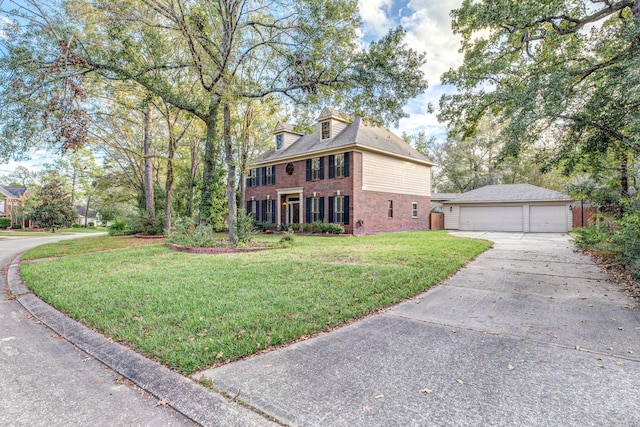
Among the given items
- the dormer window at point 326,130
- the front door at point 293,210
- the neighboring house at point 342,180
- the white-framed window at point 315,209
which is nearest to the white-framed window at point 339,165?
the neighboring house at point 342,180

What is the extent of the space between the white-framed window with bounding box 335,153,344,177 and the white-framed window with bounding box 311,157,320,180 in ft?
4.63

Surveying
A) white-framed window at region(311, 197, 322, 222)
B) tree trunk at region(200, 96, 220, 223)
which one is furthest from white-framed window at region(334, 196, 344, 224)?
tree trunk at region(200, 96, 220, 223)

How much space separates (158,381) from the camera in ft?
8.67

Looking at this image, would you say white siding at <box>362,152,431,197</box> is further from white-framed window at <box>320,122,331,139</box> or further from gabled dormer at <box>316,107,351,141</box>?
white-framed window at <box>320,122,331,139</box>

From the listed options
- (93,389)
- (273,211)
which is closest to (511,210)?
(273,211)

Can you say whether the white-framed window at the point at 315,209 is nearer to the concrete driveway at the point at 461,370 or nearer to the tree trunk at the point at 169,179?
the tree trunk at the point at 169,179

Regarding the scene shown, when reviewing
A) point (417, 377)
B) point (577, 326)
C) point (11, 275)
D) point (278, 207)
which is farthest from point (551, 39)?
point (278, 207)

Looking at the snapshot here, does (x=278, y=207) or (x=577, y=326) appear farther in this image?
(x=278, y=207)

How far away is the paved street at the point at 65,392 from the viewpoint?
2199mm

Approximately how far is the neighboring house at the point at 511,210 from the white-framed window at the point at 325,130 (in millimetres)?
10502

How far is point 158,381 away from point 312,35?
8.90 meters

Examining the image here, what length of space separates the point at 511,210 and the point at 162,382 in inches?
949

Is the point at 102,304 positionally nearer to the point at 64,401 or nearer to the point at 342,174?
the point at 64,401

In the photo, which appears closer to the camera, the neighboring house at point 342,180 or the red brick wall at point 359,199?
the red brick wall at point 359,199
